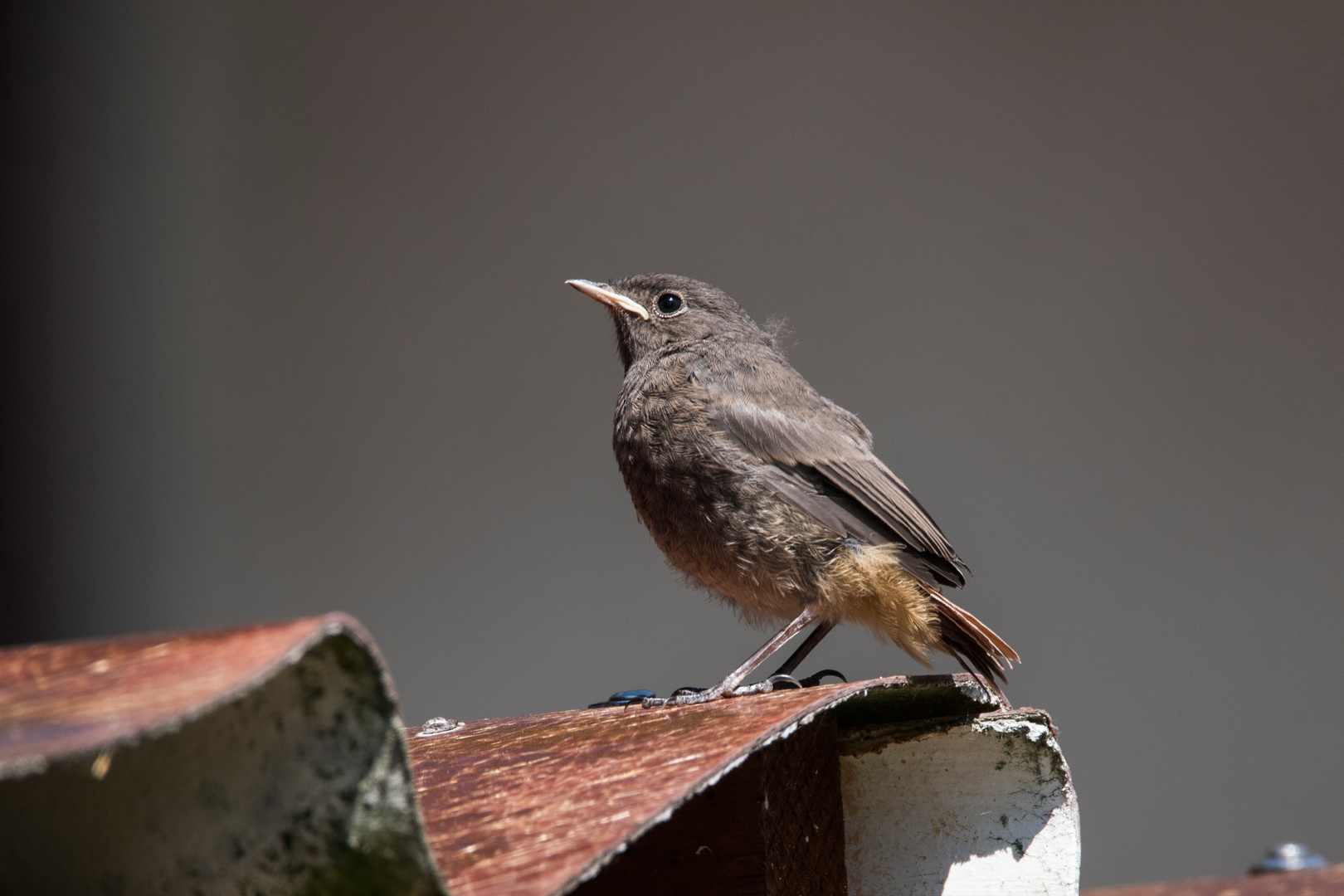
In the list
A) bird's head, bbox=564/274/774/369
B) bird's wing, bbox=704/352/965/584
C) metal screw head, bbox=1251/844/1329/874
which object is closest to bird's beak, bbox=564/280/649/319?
bird's head, bbox=564/274/774/369

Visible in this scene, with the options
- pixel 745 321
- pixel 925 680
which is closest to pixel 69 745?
pixel 925 680

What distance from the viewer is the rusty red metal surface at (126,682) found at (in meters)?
0.77

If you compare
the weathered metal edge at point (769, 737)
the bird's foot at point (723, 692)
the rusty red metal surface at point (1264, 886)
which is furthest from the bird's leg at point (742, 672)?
the rusty red metal surface at point (1264, 886)

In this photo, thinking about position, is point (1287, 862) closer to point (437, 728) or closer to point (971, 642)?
point (971, 642)

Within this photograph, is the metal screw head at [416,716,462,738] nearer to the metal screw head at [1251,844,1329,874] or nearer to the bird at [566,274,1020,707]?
the bird at [566,274,1020,707]

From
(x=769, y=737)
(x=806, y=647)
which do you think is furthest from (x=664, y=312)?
(x=769, y=737)

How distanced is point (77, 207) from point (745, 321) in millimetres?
3535

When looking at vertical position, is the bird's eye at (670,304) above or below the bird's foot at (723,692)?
above

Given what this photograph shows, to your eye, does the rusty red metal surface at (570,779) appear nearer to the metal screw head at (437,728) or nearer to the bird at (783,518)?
the metal screw head at (437,728)

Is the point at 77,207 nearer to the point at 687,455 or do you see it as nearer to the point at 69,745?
the point at 687,455

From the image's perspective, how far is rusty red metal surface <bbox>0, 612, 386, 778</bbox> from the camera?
0.77 meters

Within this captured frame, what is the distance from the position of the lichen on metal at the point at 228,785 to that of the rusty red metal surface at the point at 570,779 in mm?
181

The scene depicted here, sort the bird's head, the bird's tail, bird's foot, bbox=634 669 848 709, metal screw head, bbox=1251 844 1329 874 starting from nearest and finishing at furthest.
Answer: bird's foot, bbox=634 669 848 709, the bird's tail, metal screw head, bbox=1251 844 1329 874, the bird's head

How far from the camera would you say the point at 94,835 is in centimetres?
98
